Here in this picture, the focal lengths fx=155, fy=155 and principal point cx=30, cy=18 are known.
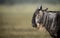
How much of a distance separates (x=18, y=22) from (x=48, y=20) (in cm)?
26

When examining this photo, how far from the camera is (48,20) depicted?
4.03 ft

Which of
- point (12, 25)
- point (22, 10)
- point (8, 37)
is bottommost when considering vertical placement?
point (8, 37)

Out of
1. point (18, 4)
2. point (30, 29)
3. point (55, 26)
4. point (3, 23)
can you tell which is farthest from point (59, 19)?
point (3, 23)

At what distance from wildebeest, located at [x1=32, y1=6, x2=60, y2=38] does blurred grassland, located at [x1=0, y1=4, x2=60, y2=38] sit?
0.18 ft

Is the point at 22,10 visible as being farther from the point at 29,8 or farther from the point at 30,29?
the point at 30,29

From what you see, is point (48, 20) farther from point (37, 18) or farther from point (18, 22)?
point (18, 22)

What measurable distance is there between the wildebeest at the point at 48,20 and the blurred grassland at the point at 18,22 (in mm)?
55

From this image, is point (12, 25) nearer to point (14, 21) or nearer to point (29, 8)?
point (14, 21)

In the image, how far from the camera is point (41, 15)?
4.10ft

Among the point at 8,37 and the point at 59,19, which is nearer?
the point at 59,19

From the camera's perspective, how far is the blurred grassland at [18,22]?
1.30 metres

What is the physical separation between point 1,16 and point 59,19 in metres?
0.48

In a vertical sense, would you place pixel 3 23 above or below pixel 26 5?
below

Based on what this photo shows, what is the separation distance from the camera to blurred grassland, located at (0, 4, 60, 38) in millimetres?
1297
